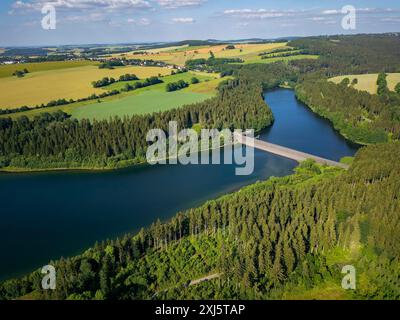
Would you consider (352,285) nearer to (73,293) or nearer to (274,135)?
(73,293)

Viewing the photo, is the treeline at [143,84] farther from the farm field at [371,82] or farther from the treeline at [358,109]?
the farm field at [371,82]

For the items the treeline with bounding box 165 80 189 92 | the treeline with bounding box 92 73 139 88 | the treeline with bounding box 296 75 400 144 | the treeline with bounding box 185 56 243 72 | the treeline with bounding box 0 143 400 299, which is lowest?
the treeline with bounding box 0 143 400 299

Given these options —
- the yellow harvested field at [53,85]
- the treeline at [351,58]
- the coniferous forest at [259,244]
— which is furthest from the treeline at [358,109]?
the yellow harvested field at [53,85]

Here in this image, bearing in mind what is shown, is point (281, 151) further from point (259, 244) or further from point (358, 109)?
point (259, 244)

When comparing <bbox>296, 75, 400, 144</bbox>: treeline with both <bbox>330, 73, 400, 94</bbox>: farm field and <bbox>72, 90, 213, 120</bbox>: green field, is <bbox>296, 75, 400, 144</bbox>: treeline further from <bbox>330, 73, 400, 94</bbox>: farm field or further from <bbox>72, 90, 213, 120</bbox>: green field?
<bbox>72, 90, 213, 120</bbox>: green field

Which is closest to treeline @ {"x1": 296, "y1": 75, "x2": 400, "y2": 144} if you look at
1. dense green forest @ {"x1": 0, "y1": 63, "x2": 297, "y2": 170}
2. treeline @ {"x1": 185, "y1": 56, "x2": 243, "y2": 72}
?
dense green forest @ {"x1": 0, "y1": 63, "x2": 297, "y2": 170}
